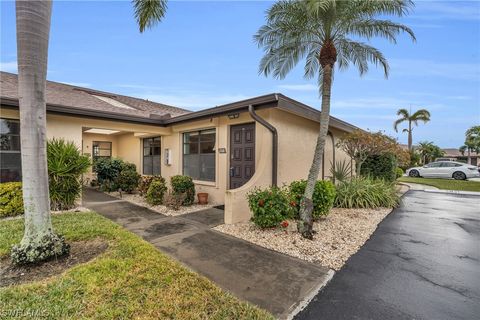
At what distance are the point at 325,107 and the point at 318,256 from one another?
323 centimetres

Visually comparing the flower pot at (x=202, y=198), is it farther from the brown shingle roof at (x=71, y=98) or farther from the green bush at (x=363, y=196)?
the green bush at (x=363, y=196)

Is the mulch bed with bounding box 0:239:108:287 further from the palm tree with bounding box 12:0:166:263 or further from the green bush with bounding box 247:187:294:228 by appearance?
the green bush with bounding box 247:187:294:228

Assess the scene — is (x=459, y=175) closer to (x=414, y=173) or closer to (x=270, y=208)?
(x=414, y=173)

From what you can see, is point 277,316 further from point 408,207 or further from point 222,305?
point 408,207

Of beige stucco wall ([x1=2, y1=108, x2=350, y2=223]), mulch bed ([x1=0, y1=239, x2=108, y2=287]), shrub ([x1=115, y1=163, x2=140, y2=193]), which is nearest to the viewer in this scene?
mulch bed ([x1=0, y1=239, x2=108, y2=287])

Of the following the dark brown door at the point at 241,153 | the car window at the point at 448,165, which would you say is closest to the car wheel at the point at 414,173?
the car window at the point at 448,165

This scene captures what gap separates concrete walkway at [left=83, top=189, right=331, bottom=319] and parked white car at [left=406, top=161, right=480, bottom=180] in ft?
74.8

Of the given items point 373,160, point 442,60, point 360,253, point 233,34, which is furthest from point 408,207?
point 233,34

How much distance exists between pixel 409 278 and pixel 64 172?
8.72 m

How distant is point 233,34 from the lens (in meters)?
8.54

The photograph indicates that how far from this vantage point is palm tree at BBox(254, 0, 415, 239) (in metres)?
4.92

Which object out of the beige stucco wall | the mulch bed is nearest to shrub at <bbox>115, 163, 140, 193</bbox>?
the beige stucco wall

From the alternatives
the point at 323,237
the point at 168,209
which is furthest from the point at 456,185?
the point at 168,209

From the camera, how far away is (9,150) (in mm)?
6855
